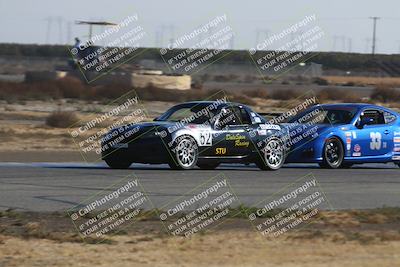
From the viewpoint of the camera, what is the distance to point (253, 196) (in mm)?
15125

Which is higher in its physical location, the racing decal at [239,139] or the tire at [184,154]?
the tire at [184,154]

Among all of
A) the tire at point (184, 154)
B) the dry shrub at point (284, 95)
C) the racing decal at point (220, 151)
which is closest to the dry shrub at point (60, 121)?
the racing decal at point (220, 151)

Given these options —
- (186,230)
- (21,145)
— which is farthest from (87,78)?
(186,230)

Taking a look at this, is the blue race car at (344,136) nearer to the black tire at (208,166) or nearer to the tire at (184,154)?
the black tire at (208,166)

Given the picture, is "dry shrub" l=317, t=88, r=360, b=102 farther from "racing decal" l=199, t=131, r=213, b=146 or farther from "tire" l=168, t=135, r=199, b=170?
"tire" l=168, t=135, r=199, b=170

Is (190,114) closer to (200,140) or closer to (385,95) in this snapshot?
(200,140)

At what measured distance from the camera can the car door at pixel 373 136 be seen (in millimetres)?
21125

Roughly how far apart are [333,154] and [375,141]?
1062 mm

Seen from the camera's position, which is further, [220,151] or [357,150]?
[357,150]

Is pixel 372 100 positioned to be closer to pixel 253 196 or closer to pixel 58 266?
pixel 253 196

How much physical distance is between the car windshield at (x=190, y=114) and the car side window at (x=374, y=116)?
356 centimetres

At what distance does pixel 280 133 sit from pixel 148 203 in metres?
6.88

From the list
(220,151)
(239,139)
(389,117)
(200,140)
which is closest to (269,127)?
(239,139)

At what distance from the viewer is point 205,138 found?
1947 centimetres
